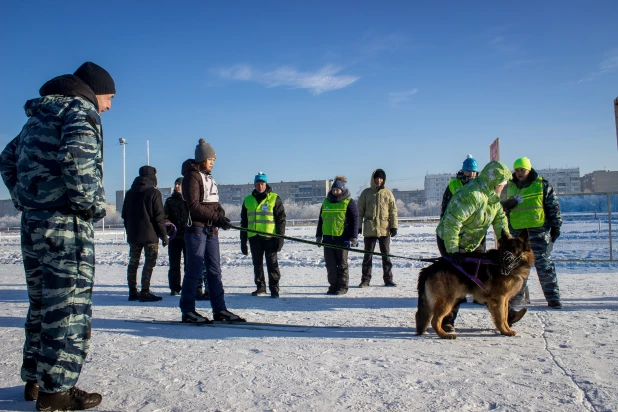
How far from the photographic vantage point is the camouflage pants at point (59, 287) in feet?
8.95

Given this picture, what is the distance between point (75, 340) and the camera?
2793 millimetres

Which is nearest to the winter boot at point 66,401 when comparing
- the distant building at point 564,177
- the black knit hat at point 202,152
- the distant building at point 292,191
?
the black knit hat at point 202,152

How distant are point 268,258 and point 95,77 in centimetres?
488

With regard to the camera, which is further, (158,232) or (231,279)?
(231,279)

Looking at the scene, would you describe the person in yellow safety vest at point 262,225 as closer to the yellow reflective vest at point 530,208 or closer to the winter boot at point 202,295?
the winter boot at point 202,295

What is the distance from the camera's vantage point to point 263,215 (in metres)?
7.77

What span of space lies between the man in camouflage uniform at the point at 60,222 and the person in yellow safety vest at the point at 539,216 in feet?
16.0

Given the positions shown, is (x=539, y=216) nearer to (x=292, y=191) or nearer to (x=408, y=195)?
(x=292, y=191)

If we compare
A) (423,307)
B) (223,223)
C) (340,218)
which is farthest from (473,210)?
(340,218)

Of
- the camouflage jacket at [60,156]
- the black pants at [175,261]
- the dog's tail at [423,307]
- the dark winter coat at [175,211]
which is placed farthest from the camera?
the dark winter coat at [175,211]

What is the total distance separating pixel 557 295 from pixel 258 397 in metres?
4.55

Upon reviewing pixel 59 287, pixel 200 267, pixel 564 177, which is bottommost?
pixel 200 267

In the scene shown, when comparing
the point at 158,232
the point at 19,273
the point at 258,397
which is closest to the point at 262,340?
the point at 258,397

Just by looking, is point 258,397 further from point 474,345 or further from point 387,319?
point 387,319
